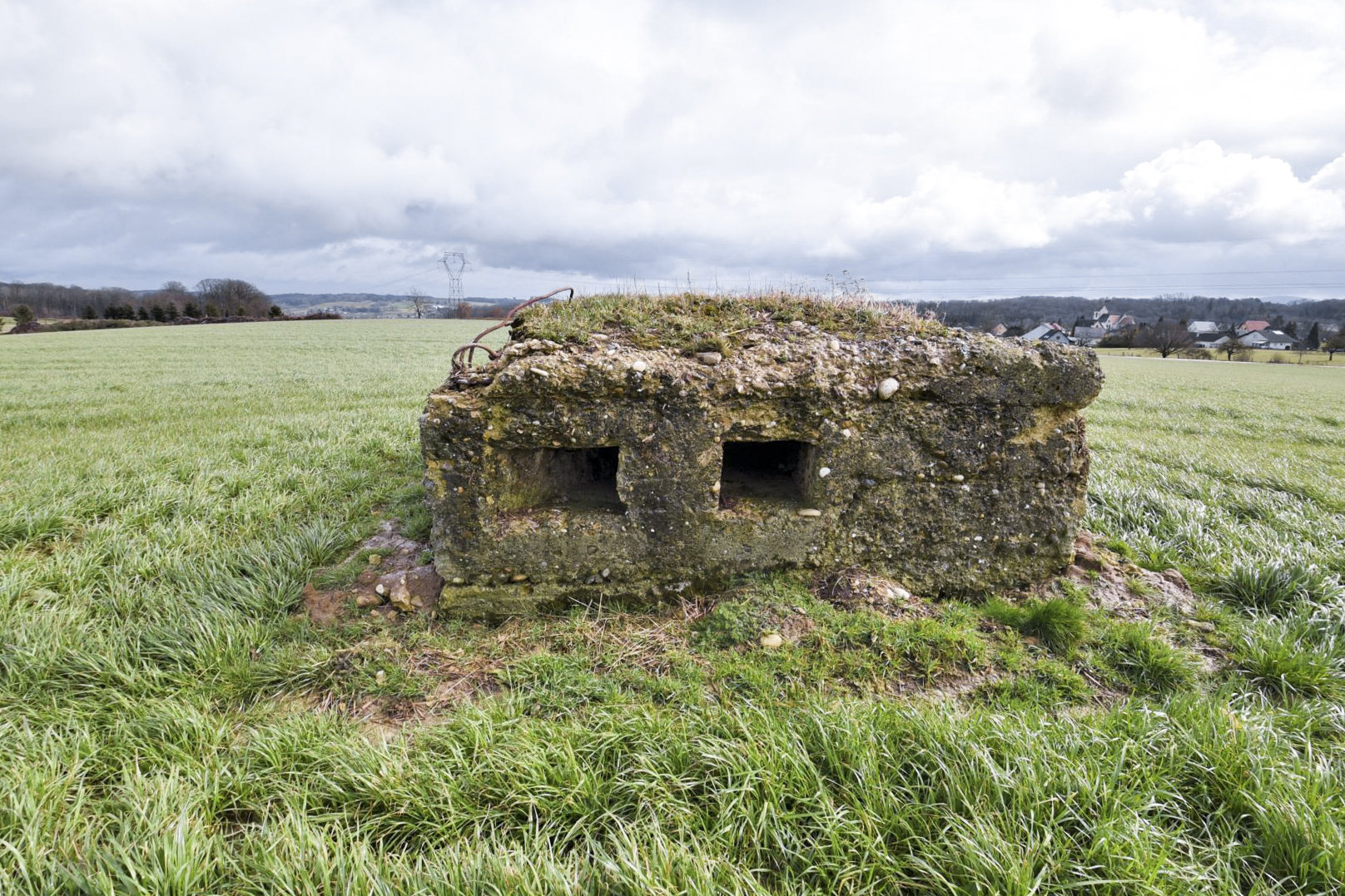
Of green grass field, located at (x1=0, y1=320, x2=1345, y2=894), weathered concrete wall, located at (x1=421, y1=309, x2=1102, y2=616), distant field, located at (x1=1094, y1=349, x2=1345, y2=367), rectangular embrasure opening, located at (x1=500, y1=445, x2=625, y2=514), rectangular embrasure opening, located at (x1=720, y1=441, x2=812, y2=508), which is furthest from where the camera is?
distant field, located at (x1=1094, y1=349, x2=1345, y2=367)

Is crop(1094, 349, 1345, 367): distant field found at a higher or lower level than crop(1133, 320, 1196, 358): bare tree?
lower

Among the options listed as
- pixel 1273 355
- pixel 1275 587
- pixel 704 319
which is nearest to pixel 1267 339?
pixel 1273 355

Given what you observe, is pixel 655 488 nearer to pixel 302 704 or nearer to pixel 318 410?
pixel 302 704

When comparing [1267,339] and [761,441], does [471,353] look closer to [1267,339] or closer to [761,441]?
[761,441]

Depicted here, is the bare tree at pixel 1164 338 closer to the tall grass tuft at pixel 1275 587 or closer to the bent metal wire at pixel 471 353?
the tall grass tuft at pixel 1275 587

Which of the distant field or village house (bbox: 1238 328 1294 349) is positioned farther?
village house (bbox: 1238 328 1294 349)

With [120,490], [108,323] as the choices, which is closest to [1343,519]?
[120,490]

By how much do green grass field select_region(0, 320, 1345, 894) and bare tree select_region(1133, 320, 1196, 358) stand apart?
84.7 meters

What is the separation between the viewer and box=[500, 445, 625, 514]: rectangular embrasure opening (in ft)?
13.0

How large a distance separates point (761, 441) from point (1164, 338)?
9104 cm

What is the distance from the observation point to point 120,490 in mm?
5723

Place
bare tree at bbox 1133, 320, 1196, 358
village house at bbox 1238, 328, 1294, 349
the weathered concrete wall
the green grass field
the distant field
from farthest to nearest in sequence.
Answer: village house at bbox 1238, 328, 1294, 349 → bare tree at bbox 1133, 320, 1196, 358 → the distant field → the weathered concrete wall → the green grass field

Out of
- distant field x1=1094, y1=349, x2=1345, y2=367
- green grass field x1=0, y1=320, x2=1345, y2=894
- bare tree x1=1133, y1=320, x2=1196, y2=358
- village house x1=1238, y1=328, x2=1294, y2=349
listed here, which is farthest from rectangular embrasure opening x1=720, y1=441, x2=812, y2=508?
village house x1=1238, y1=328, x2=1294, y2=349

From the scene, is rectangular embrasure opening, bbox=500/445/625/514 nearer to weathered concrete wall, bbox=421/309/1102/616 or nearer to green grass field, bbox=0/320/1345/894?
weathered concrete wall, bbox=421/309/1102/616
